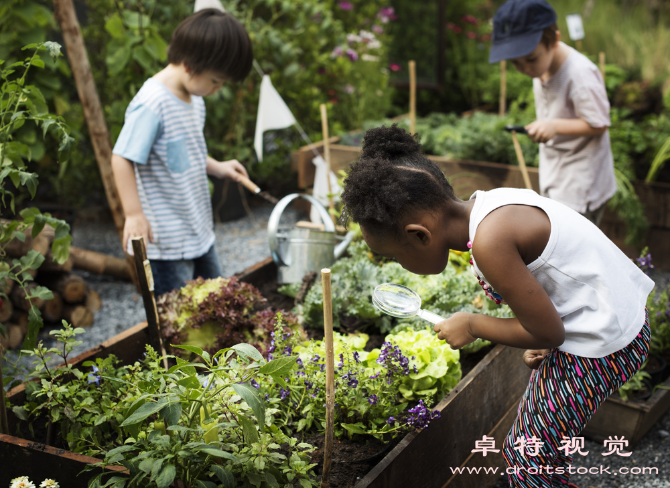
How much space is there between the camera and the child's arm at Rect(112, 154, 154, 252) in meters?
2.20

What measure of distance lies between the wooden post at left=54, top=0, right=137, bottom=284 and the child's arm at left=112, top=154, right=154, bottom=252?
3.47 feet

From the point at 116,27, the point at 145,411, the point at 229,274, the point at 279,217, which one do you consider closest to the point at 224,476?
the point at 145,411

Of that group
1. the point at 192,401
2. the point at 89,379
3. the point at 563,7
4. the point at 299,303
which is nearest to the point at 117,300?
the point at 299,303

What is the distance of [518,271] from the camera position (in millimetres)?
1204

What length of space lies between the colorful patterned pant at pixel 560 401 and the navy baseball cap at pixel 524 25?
56.2 inches

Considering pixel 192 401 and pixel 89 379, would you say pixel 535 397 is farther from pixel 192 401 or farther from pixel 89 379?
pixel 89 379

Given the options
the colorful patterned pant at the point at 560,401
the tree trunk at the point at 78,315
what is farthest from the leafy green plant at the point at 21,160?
the tree trunk at the point at 78,315

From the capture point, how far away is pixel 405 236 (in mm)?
1312

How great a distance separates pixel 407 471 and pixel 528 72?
1.89 meters

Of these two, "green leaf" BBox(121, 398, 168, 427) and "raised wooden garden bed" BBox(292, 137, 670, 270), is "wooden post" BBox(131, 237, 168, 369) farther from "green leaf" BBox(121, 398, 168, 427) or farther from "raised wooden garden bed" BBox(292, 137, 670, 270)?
"raised wooden garden bed" BBox(292, 137, 670, 270)

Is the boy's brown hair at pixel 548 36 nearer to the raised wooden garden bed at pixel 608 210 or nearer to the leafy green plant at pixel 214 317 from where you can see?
the raised wooden garden bed at pixel 608 210

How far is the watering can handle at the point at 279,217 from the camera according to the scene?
7.63ft

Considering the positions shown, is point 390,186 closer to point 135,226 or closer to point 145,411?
point 145,411

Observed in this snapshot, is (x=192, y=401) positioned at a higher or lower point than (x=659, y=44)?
lower
